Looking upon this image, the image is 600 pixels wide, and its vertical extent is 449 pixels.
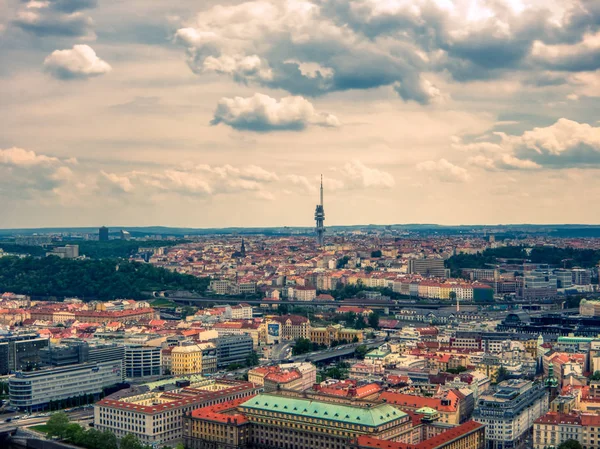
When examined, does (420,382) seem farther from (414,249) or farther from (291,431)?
(414,249)

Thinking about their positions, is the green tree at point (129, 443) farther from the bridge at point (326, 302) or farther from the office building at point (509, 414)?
the bridge at point (326, 302)

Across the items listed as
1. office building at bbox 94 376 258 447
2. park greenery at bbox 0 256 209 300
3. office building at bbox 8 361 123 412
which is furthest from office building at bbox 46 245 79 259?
office building at bbox 94 376 258 447

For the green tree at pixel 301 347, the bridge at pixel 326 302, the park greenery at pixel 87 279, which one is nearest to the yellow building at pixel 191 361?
the green tree at pixel 301 347

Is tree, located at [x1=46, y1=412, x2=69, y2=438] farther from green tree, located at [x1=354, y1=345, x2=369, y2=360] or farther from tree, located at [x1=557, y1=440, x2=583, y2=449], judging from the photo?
green tree, located at [x1=354, y1=345, x2=369, y2=360]

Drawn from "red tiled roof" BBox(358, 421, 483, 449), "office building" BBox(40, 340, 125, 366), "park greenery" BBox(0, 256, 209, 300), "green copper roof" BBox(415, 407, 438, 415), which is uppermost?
"park greenery" BBox(0, 256, 209, 300)

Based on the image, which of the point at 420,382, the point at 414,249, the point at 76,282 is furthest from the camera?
the point at 414,249

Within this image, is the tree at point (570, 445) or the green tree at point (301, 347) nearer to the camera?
the tree at point (570, 445)

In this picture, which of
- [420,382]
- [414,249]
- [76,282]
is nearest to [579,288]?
[414,249]
